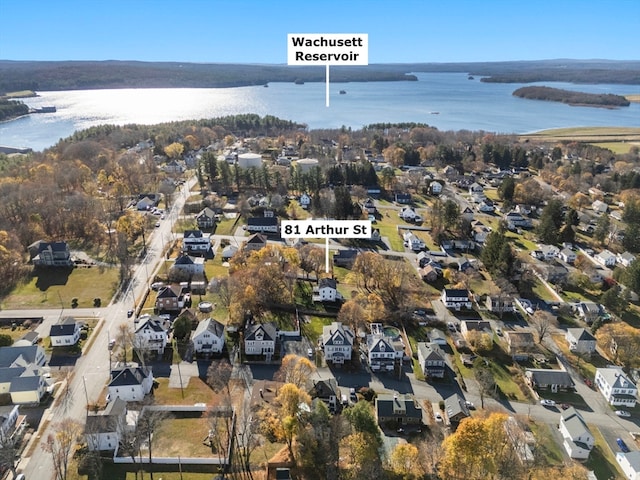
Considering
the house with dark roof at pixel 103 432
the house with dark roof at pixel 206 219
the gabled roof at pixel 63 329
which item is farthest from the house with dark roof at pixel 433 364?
the house with dark roof at pixel 206 219

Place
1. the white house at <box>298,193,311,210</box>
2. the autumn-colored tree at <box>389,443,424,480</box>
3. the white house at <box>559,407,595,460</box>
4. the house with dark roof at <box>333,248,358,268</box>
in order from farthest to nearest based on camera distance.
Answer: the white house at <box>298,193,311,210</box>, the house with dark roof at <box>333,248,358,268</box>, the white house at <box>559,407,595,460</box>, the autumn-colored tree at <box>389,443,424,480</box>

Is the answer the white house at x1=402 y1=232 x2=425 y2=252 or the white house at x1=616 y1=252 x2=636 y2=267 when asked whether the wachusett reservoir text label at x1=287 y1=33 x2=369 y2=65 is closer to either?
the white house at x1=402 y1=232 x2=425 y2=252

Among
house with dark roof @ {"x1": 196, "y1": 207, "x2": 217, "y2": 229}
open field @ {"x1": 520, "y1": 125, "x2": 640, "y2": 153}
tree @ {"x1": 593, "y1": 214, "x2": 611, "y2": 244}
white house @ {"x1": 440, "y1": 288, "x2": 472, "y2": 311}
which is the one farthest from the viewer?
open field @ {"x1": 520, "y1": 125, "x2": 640, "y2": 153}

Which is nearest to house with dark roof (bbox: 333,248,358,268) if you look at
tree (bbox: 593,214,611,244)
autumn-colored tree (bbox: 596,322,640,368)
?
autumn-colored tree (bbox: 596,322,640,368)

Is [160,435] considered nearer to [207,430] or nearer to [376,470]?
[207,430]

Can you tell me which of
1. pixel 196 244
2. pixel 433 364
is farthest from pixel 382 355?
pixel 196 244

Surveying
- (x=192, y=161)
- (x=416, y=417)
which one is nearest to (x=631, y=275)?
(x=416, y=417)

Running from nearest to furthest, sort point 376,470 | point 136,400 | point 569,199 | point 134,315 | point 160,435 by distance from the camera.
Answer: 1. point 376,470
2. point 160,435
3. point 136,400
4. point 134,315
5. point 569,199
